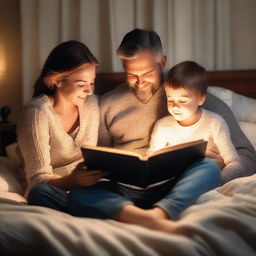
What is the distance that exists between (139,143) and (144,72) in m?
0.30

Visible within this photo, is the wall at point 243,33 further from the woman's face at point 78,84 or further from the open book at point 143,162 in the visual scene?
the open book at point 143,162

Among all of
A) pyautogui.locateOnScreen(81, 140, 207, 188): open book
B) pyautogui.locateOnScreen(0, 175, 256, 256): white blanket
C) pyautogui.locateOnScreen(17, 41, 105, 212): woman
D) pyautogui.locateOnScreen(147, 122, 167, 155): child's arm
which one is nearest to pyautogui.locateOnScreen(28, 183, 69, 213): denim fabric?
pyautogui.locateOnScreen(17, 41, 105, 212): woman

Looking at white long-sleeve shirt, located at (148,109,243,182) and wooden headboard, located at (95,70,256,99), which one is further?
wooden headboard, located at (95,70,256,99)

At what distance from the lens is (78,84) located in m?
1.48

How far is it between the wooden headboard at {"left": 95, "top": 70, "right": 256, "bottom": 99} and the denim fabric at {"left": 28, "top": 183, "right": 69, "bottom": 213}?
0.95 meters

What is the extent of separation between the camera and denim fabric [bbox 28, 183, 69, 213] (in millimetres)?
1214

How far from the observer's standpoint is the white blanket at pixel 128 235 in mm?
855

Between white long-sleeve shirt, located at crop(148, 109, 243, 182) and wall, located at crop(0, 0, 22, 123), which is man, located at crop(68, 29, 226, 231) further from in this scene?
wall, located at crop(0, 0, 22, 123)

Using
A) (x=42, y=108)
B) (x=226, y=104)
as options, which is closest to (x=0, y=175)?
(x=42, y=108)

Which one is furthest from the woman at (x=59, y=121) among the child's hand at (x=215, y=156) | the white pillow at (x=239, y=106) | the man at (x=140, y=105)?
the white pillow at (x=239, y=106)

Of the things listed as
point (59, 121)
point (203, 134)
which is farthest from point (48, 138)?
point (203, 134)

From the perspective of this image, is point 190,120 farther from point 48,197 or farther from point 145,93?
point 48,197

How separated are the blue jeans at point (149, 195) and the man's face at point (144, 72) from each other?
0.46 meters

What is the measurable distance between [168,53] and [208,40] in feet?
0.71
